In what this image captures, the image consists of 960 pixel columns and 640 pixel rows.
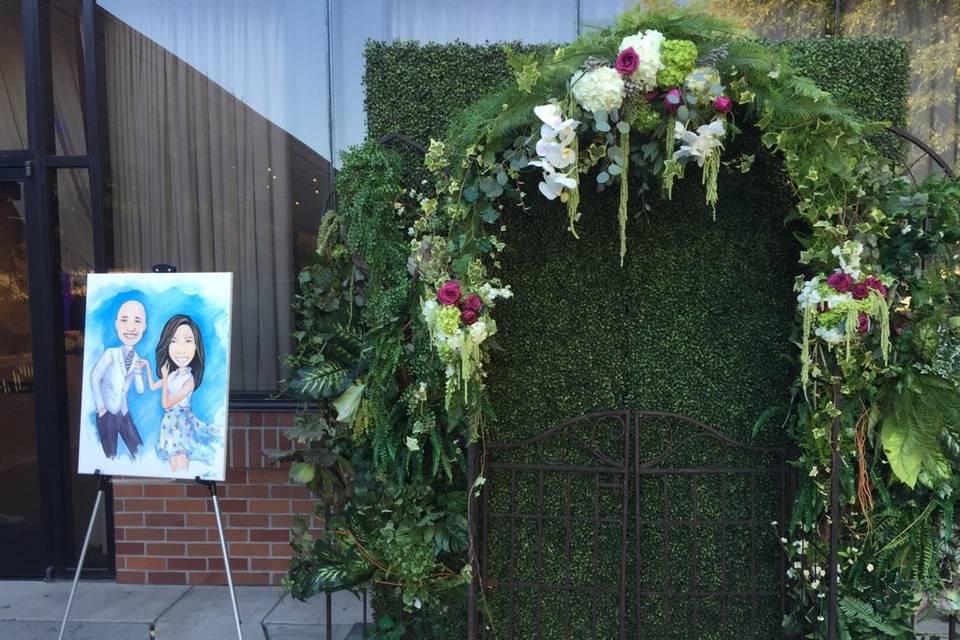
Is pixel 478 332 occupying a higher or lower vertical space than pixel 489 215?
lower

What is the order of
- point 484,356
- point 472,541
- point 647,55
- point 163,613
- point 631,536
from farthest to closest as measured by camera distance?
point 163,613
point 631,536
point 472,541
point 484,356
point 647,55

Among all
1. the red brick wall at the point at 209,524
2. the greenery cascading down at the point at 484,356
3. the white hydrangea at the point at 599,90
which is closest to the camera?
the white hydrangea at the point at 599,90

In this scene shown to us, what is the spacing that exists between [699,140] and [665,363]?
1076 millimetres

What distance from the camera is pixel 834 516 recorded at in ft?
9.40

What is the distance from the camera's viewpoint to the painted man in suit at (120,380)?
3252mm

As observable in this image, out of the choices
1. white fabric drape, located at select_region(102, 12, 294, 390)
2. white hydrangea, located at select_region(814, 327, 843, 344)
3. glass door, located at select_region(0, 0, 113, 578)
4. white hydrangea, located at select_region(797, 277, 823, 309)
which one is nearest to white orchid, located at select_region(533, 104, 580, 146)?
white hydrangea, located at select_region(797, 277, 823, 309)

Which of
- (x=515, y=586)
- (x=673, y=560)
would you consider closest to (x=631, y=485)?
(x=673, y=560)

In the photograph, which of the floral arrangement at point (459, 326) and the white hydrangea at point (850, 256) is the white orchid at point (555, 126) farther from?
the white hydrangea at point (850, 256)

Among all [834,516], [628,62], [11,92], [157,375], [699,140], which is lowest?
[834,516]

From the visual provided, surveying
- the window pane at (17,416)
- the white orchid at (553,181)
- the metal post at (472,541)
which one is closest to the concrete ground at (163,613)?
the window pane at (17,416)

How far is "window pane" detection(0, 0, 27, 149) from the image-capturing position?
14.3 ft

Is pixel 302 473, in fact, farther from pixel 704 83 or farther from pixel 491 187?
pixel 704 83

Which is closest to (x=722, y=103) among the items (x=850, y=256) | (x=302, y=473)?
(x=850, y=256)

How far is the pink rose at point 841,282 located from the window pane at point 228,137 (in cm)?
280
